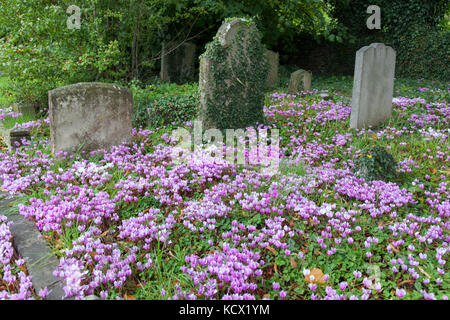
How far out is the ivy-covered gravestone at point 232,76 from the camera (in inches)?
217

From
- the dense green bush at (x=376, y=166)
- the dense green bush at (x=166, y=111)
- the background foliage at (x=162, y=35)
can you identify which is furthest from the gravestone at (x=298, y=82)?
the dense green bush at (x=376, y=166)

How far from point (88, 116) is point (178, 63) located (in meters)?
6.63

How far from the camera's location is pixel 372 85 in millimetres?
6227

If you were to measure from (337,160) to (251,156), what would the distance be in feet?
4.09

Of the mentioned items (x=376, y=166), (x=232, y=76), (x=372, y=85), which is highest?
(x=232, y=76)

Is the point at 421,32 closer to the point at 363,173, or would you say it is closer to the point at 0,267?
the point at 363,173

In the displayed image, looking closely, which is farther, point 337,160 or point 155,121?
point 155,121

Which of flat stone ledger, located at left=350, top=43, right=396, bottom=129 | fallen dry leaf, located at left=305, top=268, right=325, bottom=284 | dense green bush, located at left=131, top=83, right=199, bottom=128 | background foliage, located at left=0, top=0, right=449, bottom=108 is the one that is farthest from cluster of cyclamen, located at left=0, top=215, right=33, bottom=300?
flat stone ledger, located at left=350, top=43, right=396, bottom=129

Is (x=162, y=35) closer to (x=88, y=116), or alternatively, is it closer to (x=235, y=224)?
(x=88, y=116)

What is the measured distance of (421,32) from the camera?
1204 cm

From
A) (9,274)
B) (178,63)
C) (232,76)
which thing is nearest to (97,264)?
(9,274)

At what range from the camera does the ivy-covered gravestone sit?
5512mm

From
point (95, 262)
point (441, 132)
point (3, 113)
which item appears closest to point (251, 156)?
point (95, 262)

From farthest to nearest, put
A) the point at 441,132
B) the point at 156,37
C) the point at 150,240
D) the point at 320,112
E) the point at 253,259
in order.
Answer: the point at 156,37 → the point at 320,112 → the point at 441,132 → the point at 150,240 → the point at 253,259
